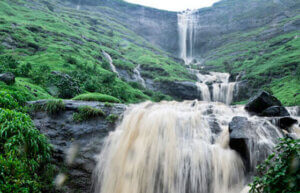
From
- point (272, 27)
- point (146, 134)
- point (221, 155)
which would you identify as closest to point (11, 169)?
point (146, 134)

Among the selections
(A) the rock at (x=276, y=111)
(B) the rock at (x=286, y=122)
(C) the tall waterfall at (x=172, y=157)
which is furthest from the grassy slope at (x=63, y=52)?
(B) the rock at (x=286, y=122)

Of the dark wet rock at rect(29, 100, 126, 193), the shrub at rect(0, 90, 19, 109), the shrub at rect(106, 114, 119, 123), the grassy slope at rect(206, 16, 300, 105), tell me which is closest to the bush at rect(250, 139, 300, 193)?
the dark wet rock at rect(29, 100, 126, 193)

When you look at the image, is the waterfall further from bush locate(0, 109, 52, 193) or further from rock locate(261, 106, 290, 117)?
bush locate(0, 109, 52, 193)

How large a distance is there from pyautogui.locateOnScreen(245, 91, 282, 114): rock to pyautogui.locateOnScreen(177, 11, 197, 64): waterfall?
54363 mm

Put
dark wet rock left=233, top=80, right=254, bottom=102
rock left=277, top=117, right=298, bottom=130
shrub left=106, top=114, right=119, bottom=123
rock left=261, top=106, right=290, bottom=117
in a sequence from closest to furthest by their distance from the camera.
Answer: shrub left=106, top=114, right=119, bottom=123 < rock left=277, top=117, right=298, bottom=130 < rock left=261, top=106, right=290, bottom=117 < dark wet rock left=233, top=80, right=254, bottom=102

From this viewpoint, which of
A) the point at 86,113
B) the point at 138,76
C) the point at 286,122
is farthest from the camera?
the point at 138,76

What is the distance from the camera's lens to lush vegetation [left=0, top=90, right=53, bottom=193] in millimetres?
4538

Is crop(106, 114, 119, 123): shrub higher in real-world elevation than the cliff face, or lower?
lower

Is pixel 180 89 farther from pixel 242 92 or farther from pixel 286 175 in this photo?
pixel 286 175

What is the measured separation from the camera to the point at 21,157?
5.04 metres

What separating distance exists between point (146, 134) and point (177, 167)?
197 centimetres

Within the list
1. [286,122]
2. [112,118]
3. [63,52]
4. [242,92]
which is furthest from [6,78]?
[242,92]

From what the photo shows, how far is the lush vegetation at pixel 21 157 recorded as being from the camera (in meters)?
4.54

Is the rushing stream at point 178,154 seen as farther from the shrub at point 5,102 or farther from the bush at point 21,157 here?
the shrub at point 5,102
